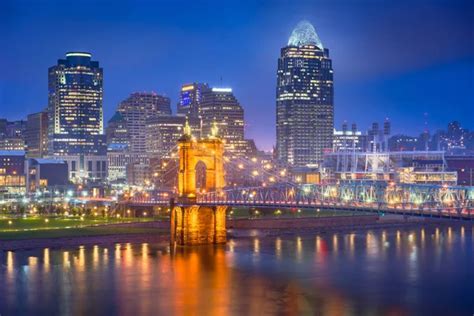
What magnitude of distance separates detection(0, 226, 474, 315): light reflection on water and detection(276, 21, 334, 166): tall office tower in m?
112

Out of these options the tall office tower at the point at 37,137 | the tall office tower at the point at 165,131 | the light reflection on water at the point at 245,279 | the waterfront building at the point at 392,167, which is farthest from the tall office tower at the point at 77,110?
the light reflection on water at the point at 245,279

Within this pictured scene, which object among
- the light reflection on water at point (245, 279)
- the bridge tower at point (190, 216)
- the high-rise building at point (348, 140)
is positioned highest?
the high-rise building at point (348, 140)

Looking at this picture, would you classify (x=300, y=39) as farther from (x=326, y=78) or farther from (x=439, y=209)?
(x=439, y=209)

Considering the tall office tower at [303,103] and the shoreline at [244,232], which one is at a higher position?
the tall office tower at [303,103]

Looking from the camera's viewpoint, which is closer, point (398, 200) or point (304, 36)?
point (398, 200)

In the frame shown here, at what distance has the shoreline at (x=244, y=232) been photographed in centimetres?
5778

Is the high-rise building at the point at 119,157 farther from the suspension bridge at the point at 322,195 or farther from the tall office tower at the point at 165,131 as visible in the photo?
the suspension bridge at the point at 322,195

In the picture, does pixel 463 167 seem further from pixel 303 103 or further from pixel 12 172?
pixel 12 172

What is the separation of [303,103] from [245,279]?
130648 mm

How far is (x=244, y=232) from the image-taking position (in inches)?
2773

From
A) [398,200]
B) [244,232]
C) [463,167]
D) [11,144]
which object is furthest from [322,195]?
[11,144]

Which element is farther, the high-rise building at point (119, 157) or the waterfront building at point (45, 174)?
the high-rise building at point (119, 157)

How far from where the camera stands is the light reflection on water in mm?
36344

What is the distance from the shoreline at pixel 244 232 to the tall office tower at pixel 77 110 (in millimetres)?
106343
